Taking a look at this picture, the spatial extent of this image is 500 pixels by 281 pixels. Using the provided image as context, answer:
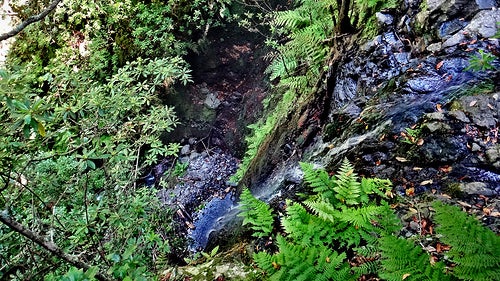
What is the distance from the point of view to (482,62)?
2.98m

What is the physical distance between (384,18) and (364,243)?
3055mm

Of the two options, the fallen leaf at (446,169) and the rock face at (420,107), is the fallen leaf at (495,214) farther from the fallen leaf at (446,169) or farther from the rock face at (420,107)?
the fallen leaf at (446,169)

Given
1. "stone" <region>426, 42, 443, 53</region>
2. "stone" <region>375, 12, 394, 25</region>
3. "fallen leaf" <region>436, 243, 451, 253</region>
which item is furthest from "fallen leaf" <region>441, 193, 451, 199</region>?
"stone" <region>375, 12, 394, 25</region>

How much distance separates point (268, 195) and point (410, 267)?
2676mm

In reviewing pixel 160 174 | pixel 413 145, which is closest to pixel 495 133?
pixel 413 145

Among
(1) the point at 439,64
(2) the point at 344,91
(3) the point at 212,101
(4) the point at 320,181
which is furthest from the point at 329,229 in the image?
(3) the point at 212,101

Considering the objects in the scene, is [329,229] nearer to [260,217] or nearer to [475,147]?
[260,217]

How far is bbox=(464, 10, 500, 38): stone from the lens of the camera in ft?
11.2

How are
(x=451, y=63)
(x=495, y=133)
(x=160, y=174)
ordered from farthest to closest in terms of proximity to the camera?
(x=160, y=174) < (x=451, y=63) < (x=495, y=133)

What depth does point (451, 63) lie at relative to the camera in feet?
11.3

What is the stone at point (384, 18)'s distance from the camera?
4324 mm

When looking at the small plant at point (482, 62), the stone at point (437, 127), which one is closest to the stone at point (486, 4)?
the small plant at point (482, 62)

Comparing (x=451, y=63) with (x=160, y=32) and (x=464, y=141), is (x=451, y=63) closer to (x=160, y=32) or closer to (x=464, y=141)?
(x=464, y=141)

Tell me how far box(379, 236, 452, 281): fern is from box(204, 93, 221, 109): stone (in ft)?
20.4
